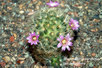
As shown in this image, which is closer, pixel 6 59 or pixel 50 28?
pixel 50 28

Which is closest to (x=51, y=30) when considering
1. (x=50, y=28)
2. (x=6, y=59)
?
(x=50, y=28)

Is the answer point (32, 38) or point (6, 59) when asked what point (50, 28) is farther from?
point (6, 59)

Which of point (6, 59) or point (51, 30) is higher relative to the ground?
point (51, 30)

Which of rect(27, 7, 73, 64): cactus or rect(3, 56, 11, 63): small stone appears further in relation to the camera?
rect(3, 56, 11, 63): small stone

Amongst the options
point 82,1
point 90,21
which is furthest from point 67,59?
point 82,1

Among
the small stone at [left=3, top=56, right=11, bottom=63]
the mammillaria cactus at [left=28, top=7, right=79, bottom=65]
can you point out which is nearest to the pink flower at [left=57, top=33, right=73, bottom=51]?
the mammillaria cactus at [left=28, top=7, right=79, bottom=65]

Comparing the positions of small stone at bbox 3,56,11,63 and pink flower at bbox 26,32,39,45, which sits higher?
pink flower at bbox 26,32,39,45

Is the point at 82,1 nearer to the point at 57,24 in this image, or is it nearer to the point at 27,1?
the point at 27,1

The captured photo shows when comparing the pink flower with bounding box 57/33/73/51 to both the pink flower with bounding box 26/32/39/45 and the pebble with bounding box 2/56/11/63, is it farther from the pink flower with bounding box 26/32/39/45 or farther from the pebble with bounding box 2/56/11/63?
the pebble with bounding box 2/56/11/63
